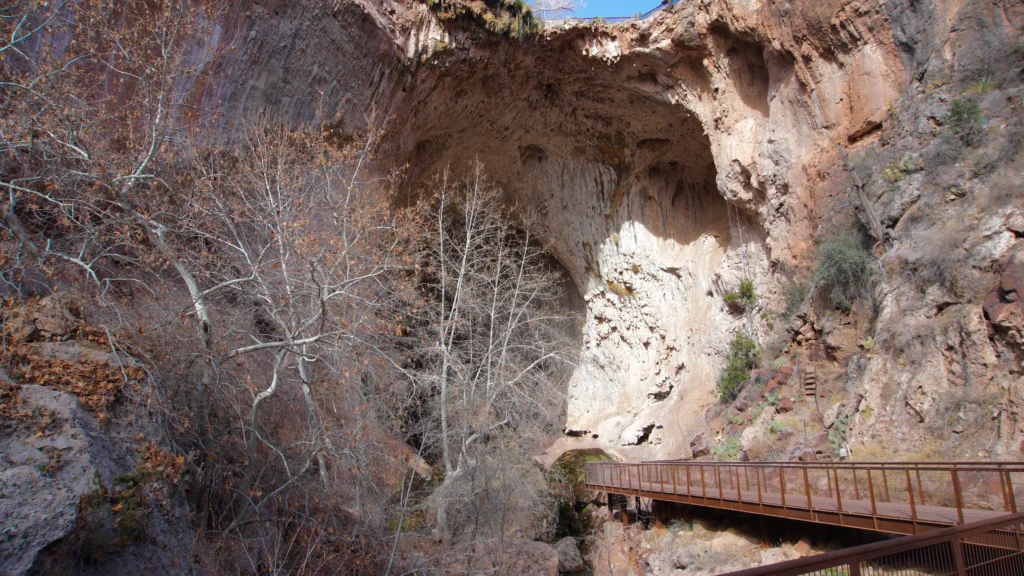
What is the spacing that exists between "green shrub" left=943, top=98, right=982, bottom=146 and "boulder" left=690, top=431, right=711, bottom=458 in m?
8.80

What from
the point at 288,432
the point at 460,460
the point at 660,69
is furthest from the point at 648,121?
the point at 288,432

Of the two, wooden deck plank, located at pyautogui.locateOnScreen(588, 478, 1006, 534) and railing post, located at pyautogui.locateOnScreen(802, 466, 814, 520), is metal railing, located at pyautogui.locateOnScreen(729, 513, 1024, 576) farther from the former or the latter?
railing post, located at pyautogui.locateOnScreen(802, 466, 814, 520)

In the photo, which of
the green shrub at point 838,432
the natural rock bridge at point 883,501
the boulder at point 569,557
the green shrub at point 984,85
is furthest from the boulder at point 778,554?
the green shrub at point 984,85

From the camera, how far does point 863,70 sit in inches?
557

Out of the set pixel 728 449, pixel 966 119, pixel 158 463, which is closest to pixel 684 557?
pixel 728 449

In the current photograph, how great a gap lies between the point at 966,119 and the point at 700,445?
9366 millimetres

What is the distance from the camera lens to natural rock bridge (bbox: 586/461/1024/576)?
289 centimetres

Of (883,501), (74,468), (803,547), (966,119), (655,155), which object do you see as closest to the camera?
(74,468)

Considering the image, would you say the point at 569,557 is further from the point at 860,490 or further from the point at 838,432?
the point at 860,490

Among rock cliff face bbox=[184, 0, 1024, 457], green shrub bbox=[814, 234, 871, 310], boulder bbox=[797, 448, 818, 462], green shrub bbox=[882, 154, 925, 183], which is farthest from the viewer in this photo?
rock cliff face bbox=[184, 0, 1024, 457]

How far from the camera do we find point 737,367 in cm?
1631

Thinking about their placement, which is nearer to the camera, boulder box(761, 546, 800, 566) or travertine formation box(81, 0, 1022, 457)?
boulder box(761, 546, 800, 566)

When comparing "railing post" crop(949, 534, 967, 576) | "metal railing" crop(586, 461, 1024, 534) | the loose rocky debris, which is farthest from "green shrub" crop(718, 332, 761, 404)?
the loose rocky debris

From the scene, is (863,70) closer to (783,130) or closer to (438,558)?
(783,130)
